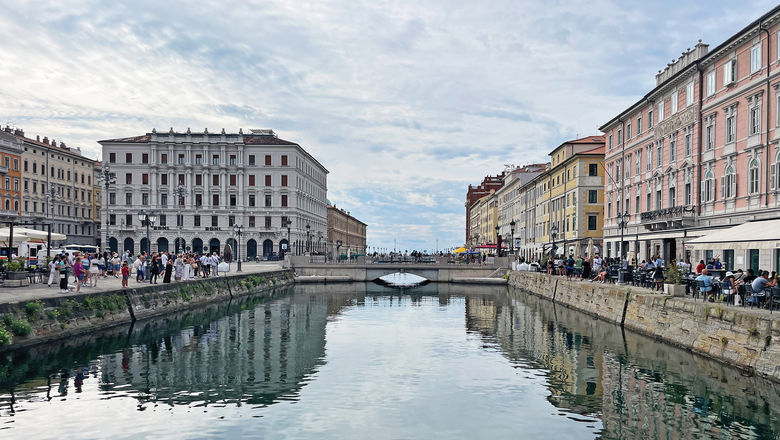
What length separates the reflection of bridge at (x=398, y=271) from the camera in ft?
253

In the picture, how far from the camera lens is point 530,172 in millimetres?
112312

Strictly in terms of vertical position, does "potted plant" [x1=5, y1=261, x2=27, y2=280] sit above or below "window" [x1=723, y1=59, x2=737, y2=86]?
below

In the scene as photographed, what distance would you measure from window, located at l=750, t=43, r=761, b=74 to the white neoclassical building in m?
80.4

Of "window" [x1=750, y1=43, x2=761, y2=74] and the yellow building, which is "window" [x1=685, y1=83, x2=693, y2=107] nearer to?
"window" [x1=750, y1=43, x2=761, y2=74]

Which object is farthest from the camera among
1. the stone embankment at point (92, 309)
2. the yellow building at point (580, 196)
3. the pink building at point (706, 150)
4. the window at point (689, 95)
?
the yellow building at point (580, 196)

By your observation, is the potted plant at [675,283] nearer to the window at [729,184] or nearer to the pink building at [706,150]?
the pink building at [706,150]

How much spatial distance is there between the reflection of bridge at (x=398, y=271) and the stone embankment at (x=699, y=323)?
37.4 m

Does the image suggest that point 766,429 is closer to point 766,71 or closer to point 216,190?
point 766,71

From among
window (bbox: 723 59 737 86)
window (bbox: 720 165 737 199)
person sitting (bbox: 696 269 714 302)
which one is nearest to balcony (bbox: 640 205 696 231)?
window (bbox: 720 165 737 199)

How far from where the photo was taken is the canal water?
50.6 feet

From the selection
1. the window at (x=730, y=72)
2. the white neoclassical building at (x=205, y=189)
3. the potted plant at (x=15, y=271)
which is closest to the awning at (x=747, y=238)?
the window at (x=730, y=72)

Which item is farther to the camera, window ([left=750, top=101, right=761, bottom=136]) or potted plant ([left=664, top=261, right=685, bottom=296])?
window ([left=750, top=101, right=761, bottom=136])

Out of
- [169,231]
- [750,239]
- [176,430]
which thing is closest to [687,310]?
[750,239]

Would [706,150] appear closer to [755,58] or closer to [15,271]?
[755,58]
